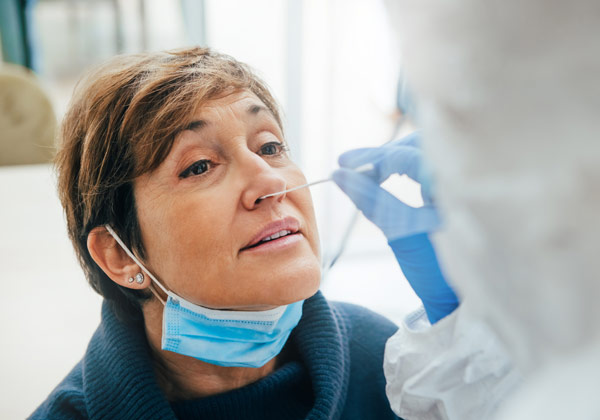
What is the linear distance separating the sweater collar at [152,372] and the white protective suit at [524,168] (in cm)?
65

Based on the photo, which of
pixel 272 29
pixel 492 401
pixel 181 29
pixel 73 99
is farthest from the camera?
pixel 181 29

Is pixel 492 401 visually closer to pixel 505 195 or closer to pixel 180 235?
pixel 505 195

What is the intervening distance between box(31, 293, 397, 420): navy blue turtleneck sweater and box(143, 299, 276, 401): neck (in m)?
0.03

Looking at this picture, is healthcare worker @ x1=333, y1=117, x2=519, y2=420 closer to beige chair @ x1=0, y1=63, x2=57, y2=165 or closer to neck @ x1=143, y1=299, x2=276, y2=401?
neck @ x1=143, y1=299, x2=276, y2=401

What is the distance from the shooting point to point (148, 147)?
964 millimetres

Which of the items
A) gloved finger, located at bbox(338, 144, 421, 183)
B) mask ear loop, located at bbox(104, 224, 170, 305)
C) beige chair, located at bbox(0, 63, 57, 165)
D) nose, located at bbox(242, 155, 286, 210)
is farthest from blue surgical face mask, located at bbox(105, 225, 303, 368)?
beige chair, located at bbox(0, 63, 57, 165)

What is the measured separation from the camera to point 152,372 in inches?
40.2

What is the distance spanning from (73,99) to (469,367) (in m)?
0.93

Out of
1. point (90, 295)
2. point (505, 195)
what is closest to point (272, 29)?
point (90, 295)

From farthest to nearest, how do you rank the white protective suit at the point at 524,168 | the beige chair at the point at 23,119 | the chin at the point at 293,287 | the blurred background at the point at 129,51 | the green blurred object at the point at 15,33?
the green blurred object at the point at 15,33 < the beige chair at the point at 23,119 < the blurred background at the point at 129,51 < the chin at the point at 293,287 < the white protective suit at the point at 524,168

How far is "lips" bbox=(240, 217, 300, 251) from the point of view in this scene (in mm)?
919

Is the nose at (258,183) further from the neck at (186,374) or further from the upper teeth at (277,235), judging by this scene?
the neck at (186,374)

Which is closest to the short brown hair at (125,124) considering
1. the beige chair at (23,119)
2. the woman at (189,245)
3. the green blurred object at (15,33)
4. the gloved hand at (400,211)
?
the woman at (189,245)

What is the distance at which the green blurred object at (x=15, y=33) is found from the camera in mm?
3850
